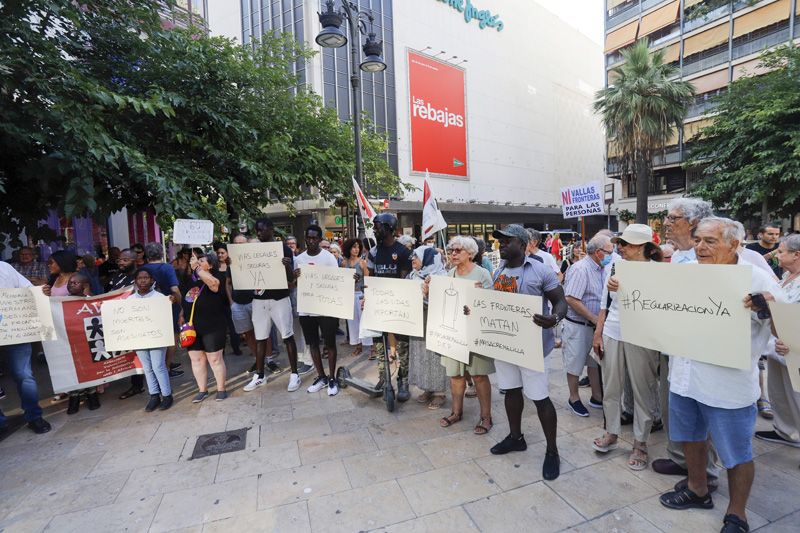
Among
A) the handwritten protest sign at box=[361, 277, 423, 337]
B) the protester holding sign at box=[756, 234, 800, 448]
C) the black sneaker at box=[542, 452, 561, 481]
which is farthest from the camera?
the handwritten protest sign at box=[361, 277, 423, 337]

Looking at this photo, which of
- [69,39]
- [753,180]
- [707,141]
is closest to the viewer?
[69,39]

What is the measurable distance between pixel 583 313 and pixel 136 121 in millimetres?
7131

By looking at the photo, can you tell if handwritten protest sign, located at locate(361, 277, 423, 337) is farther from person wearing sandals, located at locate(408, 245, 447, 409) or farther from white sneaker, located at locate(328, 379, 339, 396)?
white sneaker, located at locate(328, 379, 339, 396)

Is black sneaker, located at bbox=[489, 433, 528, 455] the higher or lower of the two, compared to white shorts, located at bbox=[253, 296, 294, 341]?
lower

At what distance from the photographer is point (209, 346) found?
478 cm

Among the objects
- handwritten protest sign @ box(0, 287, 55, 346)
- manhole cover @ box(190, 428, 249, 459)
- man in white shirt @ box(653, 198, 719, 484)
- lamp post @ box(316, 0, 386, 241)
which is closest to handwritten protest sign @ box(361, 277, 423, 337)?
manhole cover @ box(190, 428, 249, 459)

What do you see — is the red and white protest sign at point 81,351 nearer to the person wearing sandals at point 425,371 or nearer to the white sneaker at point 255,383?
the white sneaker at point 255,383

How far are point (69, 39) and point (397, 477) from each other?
7.75 metres

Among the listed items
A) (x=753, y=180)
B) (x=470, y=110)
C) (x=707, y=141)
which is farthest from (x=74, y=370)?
(x=470, y=110)

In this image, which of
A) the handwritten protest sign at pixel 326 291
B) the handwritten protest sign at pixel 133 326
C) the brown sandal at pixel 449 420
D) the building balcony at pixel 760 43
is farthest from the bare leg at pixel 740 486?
the building balcony at pixel 760 43

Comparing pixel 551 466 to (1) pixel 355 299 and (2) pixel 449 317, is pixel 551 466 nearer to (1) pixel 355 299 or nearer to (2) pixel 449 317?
(2) pixel 449 317

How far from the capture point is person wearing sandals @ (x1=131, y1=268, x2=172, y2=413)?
15.7 feet

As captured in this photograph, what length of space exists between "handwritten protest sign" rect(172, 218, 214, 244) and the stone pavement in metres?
2.12

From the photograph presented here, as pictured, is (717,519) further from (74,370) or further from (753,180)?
(753,180)
